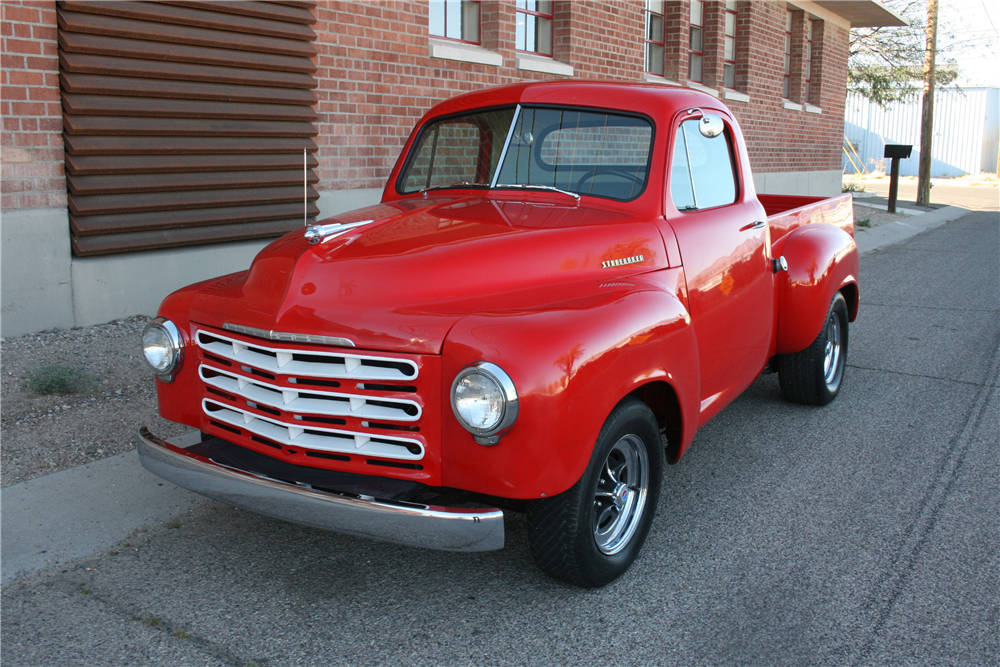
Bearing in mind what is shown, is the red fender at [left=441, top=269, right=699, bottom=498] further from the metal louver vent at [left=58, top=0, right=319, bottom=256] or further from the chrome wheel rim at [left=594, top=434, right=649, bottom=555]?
the metal louver vent at [left=58, top=0, right=319, bottom=256]

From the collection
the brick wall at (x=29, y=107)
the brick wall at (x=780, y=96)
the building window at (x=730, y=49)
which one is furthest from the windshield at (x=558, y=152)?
the building window at (x=730, y=49)

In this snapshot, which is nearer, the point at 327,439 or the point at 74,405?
the point at 327,439

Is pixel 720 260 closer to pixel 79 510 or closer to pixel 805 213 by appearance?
pixel 805 213

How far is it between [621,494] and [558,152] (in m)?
1.65

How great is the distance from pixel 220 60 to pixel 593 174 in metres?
4.07

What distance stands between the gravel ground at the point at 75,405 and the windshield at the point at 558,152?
217 cm

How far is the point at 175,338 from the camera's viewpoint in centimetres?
309

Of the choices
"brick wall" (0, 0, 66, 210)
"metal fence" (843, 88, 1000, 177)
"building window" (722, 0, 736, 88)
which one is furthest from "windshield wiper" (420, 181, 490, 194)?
"metal fence" (843, 88, 1000, 177)

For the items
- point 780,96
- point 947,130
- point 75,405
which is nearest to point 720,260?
point 75,405

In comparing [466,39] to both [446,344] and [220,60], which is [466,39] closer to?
[220,60]

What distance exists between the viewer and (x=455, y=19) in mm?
9016

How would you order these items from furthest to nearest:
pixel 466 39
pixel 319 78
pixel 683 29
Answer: pixel 683 29 < pixel 466 39 < pixel 319 78

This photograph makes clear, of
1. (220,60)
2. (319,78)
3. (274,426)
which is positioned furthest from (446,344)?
(319,78)

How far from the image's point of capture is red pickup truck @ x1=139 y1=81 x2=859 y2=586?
2.52 meters
